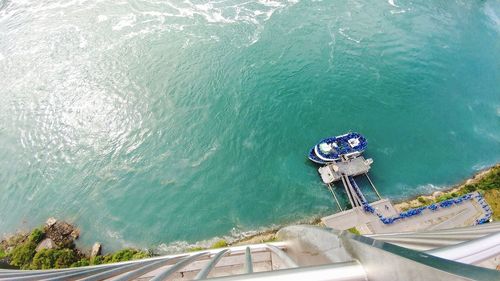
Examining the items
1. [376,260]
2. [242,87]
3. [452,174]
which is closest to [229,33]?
[242,87]

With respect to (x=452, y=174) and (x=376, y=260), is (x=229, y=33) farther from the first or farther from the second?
(x=376, y=260)

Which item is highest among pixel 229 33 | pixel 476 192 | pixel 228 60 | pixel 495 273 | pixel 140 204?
pixel 229 33

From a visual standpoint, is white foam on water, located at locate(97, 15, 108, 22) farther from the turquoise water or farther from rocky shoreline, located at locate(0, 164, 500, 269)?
rocky shoreline, located at locate(0, 164, 500, 269)

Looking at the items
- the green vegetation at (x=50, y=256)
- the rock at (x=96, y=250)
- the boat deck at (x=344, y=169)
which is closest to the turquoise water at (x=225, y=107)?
the rock at (x=96, y=250)

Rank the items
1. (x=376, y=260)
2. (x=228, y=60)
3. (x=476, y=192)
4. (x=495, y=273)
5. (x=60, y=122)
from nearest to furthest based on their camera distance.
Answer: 1. (x=495, y=273)
2. (x=376, y=260)
3. (x=476, y=192)
4. (x=60, y=122)
5. (x=228, y=60)

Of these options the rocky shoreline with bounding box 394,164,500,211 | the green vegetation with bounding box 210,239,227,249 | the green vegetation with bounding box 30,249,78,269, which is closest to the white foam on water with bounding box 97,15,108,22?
the green vegetation with bounding box 30,249,78,269

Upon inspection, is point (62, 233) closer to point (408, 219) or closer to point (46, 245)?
point (46, 245)
